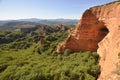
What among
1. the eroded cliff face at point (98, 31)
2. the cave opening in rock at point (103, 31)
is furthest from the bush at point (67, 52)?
the cave opening in rock at point (103, 31)

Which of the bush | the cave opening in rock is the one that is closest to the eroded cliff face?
the cave opening in rock

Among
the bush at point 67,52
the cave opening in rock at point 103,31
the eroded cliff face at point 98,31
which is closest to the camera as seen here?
the eroded cliff face at point 98,31

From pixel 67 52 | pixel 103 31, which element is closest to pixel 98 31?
pixel 103 31

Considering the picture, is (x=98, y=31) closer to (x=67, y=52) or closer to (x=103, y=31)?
(x=103, y=31)

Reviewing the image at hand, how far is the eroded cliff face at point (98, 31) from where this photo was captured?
3328 centimetres

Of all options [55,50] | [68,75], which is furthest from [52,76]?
[55,50]

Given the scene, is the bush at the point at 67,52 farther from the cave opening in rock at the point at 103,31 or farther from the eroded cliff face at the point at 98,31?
the cave opening in rock at the point at 103,31

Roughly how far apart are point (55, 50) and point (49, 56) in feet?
8.21

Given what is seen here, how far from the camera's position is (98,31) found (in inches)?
1572

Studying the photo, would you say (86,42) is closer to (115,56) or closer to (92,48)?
(92,48)

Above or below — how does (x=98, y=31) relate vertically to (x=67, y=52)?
above

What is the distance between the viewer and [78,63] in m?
37.4

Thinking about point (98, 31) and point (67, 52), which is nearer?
point (98, 31)

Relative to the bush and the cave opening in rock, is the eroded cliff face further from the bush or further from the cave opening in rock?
the bush
